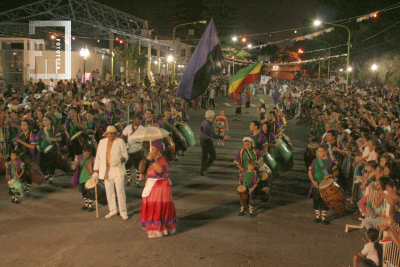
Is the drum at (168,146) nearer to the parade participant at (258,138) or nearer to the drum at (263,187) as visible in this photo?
the parade participant at (258,138)

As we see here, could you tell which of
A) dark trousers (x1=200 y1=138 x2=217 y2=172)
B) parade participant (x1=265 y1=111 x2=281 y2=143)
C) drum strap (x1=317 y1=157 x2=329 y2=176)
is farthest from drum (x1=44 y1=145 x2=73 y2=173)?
drum strap (x1=317 y1=157 x2=329 y2=176)

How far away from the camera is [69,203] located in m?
8.55

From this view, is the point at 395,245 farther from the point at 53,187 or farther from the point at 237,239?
the point at 53,187

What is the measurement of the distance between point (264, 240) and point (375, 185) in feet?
6.46

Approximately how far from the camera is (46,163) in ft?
32.7

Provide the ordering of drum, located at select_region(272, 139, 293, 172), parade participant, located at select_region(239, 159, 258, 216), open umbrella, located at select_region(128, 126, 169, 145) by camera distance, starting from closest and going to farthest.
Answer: open umbrella, located at select_region(128, 126, 169, 145), parade participant, located at select_region(239, 159, 258, 216), drum, located at select_region(272, 139, 293, 172)

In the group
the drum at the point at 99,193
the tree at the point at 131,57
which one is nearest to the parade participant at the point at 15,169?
the drum at the point at 99,193

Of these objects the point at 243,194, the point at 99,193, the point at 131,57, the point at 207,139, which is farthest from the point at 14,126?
the point at 131,57

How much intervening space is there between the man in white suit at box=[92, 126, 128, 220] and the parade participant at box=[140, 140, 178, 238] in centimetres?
102

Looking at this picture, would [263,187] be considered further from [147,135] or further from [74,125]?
[74,125]

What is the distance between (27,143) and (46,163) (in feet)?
2.31

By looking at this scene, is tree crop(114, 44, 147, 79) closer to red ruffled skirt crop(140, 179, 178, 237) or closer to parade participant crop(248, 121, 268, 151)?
parade participant crop(248, 121, 268, 151)

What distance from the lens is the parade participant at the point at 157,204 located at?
6.55m

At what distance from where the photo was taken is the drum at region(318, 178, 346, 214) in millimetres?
7152
